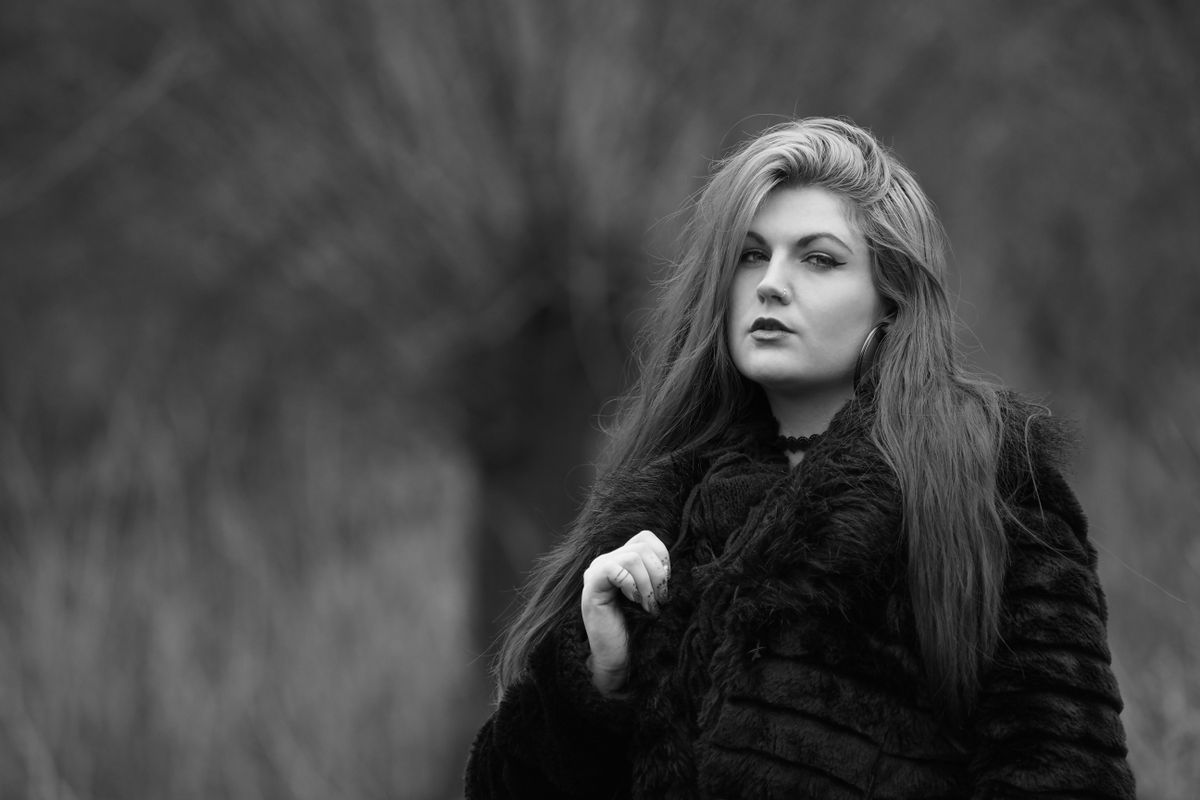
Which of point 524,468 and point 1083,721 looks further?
point 524,468

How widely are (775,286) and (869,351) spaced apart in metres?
0.17

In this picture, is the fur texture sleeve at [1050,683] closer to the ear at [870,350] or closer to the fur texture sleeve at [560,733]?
the ear at [870,350]

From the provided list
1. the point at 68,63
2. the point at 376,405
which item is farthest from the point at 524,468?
the point at 68,63

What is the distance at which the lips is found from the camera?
2.17 metres

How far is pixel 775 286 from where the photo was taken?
216 centimetres

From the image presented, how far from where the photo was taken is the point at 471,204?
5984mm

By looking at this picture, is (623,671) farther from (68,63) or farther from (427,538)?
(427,538)

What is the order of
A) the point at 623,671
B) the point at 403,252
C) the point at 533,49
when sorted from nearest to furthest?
the point at 623,671, the point at 533,49, the point at 403,252

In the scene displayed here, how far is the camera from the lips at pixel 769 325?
2168 mm

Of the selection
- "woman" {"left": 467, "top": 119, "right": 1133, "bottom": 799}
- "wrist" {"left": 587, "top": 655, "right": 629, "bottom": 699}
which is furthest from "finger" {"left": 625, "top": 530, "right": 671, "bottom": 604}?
"wrist" {"left": 587, "top": 655, "right": 629, "bottom": 699}

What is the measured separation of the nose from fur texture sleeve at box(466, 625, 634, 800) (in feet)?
1.81

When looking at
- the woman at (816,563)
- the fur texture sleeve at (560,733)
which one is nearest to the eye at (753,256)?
the woman at (816,563)

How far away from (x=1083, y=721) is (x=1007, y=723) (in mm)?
89

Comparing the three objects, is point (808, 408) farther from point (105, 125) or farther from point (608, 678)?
point (105, 125)
